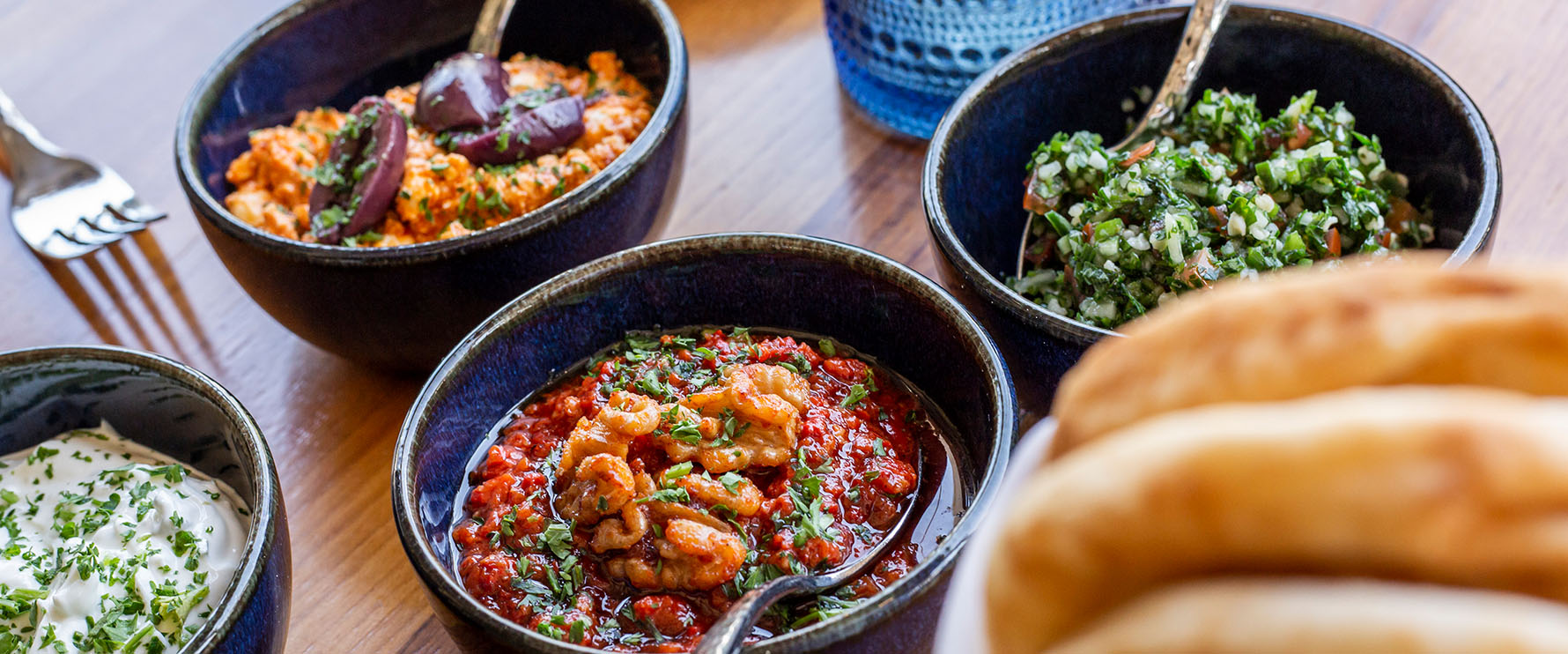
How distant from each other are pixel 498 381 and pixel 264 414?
0.67 metres

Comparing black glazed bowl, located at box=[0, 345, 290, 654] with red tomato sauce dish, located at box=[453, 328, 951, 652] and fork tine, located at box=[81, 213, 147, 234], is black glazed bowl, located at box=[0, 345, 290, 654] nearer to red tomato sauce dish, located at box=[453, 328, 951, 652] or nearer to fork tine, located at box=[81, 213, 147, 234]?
red tomato sauce dish, located at box=[453, 328, 951, 652]

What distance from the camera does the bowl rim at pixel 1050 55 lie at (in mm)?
1528

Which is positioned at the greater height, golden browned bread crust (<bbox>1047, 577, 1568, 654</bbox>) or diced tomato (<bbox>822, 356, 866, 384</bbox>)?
golden browned bread crust (<bbox>1047, 577, 1568, 654</bbox>)

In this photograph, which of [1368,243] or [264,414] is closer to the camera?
[1368,243]

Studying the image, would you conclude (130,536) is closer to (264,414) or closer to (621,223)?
(264,414)

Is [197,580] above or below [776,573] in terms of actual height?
below

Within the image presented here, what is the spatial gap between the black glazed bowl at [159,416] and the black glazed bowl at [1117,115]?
98cm

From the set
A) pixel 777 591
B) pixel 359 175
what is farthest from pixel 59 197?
pixel 777 591

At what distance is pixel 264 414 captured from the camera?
2.17m

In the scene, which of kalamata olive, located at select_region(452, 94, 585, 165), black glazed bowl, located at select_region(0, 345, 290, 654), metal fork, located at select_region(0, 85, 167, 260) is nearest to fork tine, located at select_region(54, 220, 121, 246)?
metal fork, located at select_region(0, 85, 167, 260)

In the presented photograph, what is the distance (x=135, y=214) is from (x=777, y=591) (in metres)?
1.86

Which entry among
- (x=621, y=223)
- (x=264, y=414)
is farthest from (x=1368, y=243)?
(x=264, y=414)

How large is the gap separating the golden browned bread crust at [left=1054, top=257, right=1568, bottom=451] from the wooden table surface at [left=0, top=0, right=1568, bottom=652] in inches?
54.0

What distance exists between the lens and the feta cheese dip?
4.96 feet
